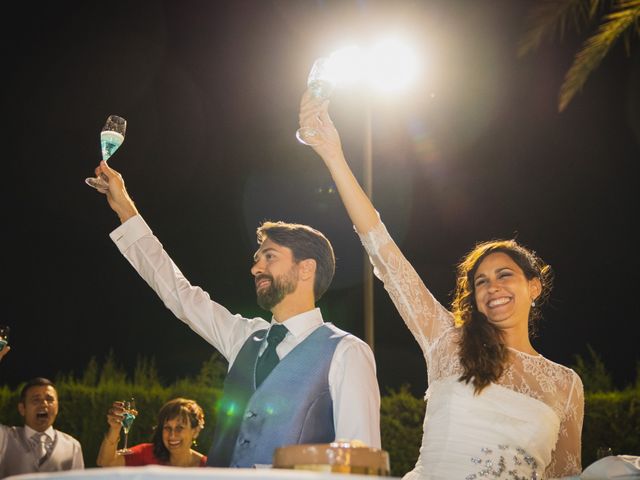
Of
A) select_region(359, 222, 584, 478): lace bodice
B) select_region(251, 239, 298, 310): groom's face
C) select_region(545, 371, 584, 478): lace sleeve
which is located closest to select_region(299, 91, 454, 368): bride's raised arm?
select_region(359, 222, 584, 478): lace bodice

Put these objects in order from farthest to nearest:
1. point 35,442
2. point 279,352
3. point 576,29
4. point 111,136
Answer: point 35,442
point 576,29
point 111,136
point 279,352

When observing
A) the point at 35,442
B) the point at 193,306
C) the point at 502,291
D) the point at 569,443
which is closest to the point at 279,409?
the point at 193,306

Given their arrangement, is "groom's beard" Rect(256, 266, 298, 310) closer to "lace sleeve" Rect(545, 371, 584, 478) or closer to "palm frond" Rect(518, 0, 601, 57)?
"lace sleeve" Rect(545, 371, 584, 478)

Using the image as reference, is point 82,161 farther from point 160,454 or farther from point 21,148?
point 160,454

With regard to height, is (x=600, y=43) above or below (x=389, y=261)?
above

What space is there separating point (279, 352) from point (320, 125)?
1019mm

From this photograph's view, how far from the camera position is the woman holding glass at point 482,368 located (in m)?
3.56

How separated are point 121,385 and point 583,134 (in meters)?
9.43

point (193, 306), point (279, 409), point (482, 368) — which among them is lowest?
point (279, 409)

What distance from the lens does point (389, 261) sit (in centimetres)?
387

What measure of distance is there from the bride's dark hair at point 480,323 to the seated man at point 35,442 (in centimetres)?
494

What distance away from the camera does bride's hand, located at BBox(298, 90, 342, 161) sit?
376 centimetres

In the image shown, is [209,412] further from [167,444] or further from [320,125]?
[320,125]

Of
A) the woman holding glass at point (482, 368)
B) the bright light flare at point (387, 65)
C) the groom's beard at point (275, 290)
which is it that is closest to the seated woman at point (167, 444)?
the bright light flare at point (387, 65)
